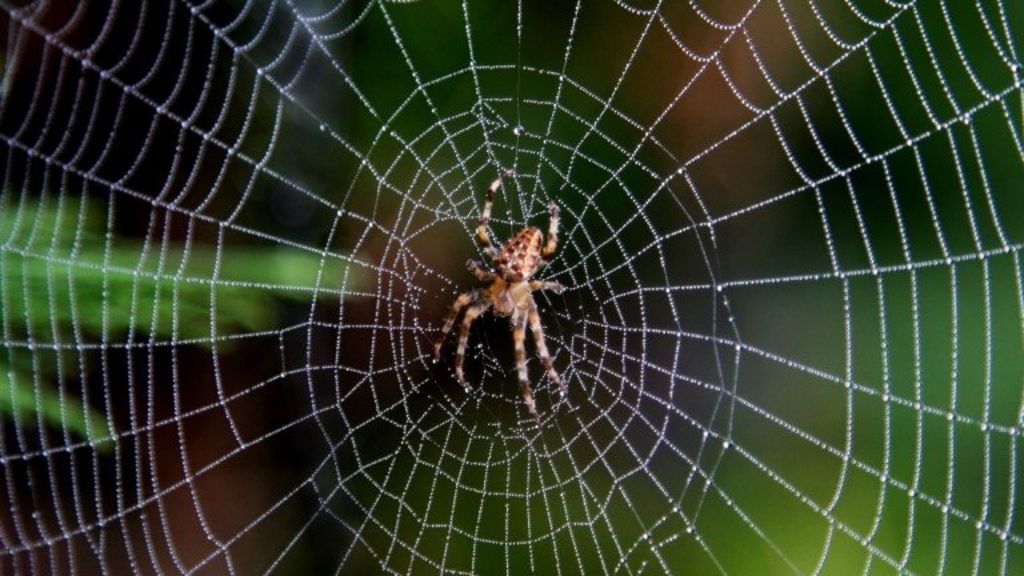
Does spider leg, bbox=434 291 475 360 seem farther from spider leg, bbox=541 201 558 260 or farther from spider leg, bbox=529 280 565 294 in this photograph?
spider leg, bbox=541 201 558 260

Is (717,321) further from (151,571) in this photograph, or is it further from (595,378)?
(151,571)

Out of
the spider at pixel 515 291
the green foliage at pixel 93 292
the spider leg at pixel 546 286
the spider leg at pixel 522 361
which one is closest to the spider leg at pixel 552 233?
the spider at pixel 515 291

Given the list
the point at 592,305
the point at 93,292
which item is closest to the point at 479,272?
the point at 592,305

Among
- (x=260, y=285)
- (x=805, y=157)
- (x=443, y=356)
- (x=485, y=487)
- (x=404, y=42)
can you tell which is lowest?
(x=485, y=487)

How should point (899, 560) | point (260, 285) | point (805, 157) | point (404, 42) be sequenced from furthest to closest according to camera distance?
point (805, 157), point (404, 42), point (899, 560), point (260, 285)

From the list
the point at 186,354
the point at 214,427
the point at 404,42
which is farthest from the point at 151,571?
the point at 404,42

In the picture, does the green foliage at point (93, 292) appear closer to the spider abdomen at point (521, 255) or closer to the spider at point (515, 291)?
the spider at point (515, 291)
